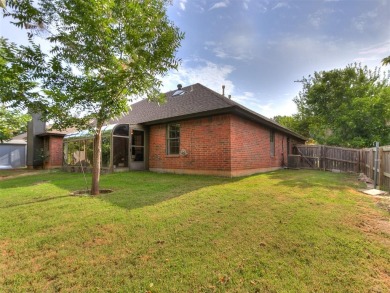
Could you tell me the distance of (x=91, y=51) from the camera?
561 centimetres

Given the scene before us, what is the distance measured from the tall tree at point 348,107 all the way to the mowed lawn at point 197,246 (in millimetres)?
15588

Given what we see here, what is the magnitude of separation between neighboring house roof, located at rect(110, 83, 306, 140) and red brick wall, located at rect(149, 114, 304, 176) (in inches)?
18.1

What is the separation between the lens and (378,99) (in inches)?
659

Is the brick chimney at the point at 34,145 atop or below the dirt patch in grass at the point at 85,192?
atop

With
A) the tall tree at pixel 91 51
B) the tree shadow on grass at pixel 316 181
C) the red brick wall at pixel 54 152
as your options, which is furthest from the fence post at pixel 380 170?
the red brick wall at pixel 54 152

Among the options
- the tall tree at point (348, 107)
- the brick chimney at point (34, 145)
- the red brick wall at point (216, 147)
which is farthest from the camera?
the brick chimney at point (34, 145)

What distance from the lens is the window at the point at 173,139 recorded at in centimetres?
1130

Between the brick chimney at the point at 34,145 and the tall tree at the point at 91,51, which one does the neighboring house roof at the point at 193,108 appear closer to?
the tall tree at the point at 91,51

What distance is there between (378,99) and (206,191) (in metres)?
18.1

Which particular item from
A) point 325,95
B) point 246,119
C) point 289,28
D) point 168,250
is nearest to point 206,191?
point 168,250

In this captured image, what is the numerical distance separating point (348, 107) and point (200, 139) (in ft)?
57.9

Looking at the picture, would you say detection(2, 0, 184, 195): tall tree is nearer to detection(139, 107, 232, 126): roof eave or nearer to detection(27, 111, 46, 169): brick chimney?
detection(139, 107, 232, 126): roof eave

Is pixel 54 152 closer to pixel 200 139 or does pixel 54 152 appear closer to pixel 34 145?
pixel 34 145

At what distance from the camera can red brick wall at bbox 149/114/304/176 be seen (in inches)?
371
